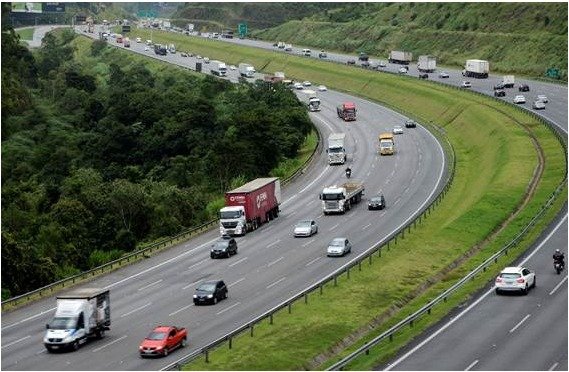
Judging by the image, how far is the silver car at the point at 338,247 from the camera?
7975 cm

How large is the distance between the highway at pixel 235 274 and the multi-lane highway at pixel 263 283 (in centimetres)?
7

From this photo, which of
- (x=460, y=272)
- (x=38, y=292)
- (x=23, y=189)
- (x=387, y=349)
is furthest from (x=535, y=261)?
(x=23, y=189)

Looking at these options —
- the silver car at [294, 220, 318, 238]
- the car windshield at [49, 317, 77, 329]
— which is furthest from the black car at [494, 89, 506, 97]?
the car windshield at [49, 317, 77, 329]

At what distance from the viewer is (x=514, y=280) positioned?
61.5 meters

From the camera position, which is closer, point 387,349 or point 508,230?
point 387,349

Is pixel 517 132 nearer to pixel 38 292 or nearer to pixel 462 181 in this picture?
pixel 462 181

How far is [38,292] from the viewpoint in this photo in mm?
74562

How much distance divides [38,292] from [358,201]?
37.1m

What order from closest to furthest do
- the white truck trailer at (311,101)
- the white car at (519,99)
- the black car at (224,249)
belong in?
the black car at (224,249) → the white car at (519,99) → the white truck trailer at (311,101)

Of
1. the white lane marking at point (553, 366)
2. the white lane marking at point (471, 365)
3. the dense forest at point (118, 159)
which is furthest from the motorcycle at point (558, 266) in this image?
the dense forest at point (118, 159)

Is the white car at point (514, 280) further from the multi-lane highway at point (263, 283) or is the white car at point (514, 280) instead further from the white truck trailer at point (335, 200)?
the white truck trailer at point (335, 200)

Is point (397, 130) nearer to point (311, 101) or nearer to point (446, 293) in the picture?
point (311, 101)

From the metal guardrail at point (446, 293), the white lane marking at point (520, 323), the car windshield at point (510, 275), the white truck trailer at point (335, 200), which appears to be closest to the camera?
the metal guardrail at point (446, 293)

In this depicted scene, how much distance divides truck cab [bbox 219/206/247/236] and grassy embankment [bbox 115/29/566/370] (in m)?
14.8
